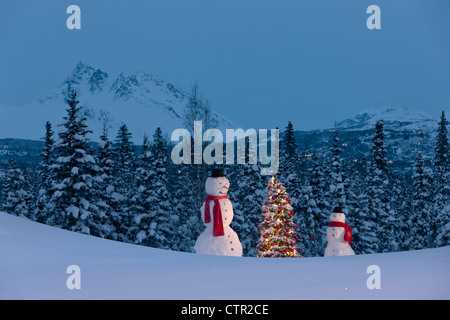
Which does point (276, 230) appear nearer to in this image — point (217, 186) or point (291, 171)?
point (217, 186)

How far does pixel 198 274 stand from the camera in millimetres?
6258

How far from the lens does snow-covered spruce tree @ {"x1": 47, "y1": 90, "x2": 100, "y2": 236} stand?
22.8m

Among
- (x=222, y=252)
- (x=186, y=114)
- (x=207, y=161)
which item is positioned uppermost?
(x=186, y=114)

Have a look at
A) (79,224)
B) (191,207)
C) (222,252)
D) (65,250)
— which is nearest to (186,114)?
(79,224)

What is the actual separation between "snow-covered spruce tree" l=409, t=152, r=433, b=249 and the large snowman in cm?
2505

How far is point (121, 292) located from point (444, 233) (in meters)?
26.5

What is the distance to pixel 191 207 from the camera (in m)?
34.8

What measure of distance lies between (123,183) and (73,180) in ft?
37.8

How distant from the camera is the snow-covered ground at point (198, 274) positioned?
5.23 meters

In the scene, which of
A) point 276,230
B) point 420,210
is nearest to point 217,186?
point 276,230

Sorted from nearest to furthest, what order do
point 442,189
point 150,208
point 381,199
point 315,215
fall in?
point 150,208
point 442,189
point 315,215
point 381,199

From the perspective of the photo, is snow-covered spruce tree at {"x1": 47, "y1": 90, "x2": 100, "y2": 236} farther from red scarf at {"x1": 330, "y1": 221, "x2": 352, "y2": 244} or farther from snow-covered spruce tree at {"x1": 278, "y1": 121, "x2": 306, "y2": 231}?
snow-covered spruce tree at {"x1": 278, "y1": 121, "x2": 306, "y2": 231}

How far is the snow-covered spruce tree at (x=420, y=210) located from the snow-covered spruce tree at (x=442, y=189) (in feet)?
2.48
